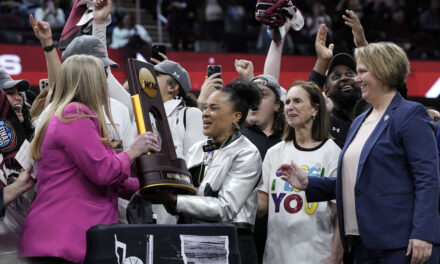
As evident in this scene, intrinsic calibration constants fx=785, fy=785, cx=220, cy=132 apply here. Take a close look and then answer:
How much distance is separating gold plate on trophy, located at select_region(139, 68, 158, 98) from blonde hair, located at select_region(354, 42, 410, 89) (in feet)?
3.18

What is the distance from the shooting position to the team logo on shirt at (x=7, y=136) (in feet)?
11.6

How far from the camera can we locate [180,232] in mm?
3223

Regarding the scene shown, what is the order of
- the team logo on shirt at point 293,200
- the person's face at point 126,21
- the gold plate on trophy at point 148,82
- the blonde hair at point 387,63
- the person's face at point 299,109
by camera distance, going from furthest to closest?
the person's face at point 126,21
the person's face at point 299,109
the team logo on shirt at point 293,200
the blonde hair at point 387,63
the gold plate on trophy at point 148,82

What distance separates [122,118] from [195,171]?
0.46m

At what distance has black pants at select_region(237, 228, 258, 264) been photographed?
3834 millimetres

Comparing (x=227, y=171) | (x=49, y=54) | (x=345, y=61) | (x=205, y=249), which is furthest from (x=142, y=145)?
(x=345, y=61)

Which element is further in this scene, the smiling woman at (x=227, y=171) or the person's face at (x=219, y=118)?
the person's face at (x=219, y=118)

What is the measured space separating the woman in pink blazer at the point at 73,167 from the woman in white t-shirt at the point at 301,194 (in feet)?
3.52

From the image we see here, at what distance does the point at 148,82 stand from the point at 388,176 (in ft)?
3.69

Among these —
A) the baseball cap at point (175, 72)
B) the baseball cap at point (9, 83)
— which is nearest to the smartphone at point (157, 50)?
the baseball cap at point (175, 72)

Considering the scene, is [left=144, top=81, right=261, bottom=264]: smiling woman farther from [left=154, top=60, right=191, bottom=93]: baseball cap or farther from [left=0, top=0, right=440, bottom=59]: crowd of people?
[left=0, top=0, right=440, bottom=59]: crowd of people

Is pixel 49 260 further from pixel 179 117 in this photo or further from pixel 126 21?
pixel 126 21

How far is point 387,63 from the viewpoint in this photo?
3535mm

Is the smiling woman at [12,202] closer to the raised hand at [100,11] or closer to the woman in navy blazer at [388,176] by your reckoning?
the raised hand at [100,11]
